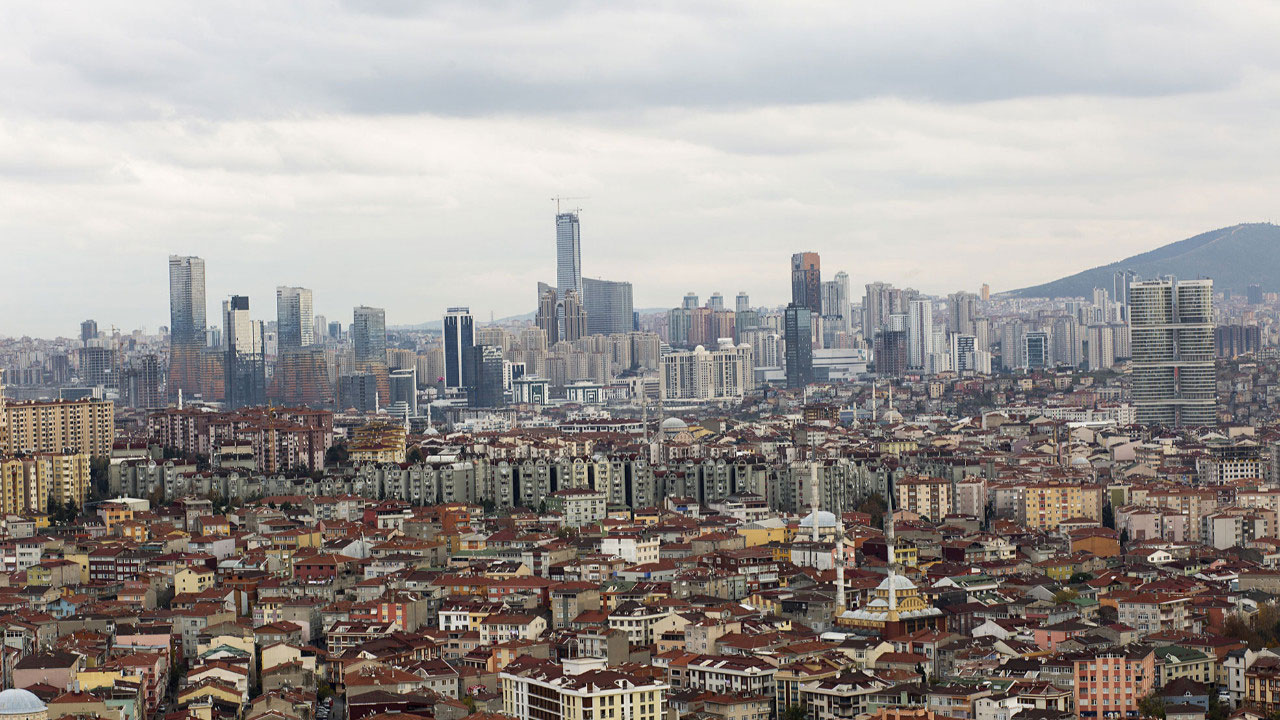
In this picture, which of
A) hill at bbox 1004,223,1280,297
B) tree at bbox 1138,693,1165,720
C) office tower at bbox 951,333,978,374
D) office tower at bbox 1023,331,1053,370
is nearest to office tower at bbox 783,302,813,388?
office tower at bbox 951,333,978,374

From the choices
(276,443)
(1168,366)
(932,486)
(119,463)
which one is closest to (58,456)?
(119,463)

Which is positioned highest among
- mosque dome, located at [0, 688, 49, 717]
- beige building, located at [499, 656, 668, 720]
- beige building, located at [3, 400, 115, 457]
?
beige building, located at [3, 400, 115, 457]

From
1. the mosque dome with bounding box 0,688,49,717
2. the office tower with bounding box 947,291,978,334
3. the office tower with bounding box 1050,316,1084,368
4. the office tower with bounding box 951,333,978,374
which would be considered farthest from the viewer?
the office tower with bounding box 947,291,978,334

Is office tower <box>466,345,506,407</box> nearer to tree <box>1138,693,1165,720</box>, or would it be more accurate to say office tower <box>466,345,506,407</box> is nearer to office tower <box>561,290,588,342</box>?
office tower <box>561,290,588,342</box>

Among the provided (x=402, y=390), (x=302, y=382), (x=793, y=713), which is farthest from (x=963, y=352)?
(x=793, y=713)

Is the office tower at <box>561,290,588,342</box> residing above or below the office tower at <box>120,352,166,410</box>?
above
